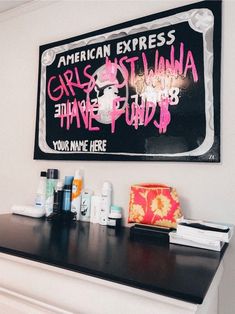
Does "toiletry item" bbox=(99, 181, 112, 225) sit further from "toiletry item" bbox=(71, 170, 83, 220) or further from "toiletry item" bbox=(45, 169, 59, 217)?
"toiletry item" bbox=(45, 169, 59, 217)

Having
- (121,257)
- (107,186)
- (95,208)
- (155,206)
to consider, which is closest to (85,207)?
(95,208)

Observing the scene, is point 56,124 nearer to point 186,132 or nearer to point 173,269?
point 186,132

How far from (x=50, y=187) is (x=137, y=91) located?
2.09 feet

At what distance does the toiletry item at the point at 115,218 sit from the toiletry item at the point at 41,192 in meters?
0.38

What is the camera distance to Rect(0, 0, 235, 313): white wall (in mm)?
995

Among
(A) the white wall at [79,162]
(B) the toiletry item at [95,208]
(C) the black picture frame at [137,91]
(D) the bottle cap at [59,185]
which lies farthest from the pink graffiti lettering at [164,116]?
(D) the bottle cap at [59,185]

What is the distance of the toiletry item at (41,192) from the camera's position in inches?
51.6

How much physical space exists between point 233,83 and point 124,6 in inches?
25.5

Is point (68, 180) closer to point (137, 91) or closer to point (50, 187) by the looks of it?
point (50, 187)

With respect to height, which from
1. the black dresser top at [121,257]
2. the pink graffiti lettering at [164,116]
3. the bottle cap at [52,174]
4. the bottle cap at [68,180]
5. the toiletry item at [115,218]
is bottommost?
the black dresser top at [121,257]

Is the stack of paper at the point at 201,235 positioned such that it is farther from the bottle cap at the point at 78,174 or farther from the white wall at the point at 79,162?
the bottle cap at the point at 78,174

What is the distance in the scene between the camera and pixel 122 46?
3.97 ft

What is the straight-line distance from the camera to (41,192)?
4.33ft

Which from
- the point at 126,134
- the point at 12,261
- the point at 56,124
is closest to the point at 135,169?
the point at 126,134
